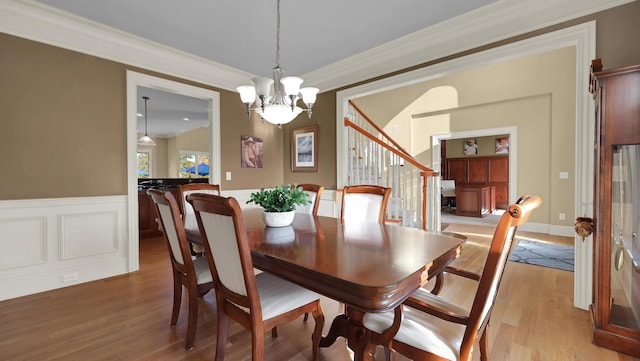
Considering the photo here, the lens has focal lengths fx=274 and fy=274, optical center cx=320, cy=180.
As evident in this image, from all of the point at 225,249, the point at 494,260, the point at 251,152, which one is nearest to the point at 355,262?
the point at 494,260

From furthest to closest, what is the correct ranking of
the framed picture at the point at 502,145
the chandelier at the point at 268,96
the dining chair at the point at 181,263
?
1. the framed picture at the point at 502,145
2. the chandelier at the point at 268,96
3. the dining chair at the point at 181,263

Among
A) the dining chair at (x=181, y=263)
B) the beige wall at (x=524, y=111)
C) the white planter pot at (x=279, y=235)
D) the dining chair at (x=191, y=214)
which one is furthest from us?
the beige wall at (x=524, y=111)

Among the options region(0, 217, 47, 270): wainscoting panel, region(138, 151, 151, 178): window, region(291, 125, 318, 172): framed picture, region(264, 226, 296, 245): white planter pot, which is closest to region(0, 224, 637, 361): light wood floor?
region(0, 217, 47, 270): wainscoting panel

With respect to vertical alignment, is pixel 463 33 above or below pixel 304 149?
above

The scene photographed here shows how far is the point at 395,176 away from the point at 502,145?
5426mm

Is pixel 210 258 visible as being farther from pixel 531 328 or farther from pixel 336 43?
pixel 336 43

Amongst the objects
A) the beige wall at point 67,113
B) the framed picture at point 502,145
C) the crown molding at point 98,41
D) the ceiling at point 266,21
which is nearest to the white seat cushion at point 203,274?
the beige wall at point 67,113

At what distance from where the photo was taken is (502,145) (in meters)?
7.26

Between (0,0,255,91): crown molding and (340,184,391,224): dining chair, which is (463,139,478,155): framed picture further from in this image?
(0,0,255,91): crown molding

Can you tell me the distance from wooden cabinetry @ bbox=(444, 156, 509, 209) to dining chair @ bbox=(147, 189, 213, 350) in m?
6.80

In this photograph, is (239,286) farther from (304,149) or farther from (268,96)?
(304,149)

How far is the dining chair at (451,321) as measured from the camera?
37.1 inches

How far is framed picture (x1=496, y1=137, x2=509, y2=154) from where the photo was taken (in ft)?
23.6

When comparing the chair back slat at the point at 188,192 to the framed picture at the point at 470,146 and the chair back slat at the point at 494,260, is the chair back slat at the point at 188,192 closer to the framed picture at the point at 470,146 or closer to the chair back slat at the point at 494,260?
the chair back slat at the point at 494,260
